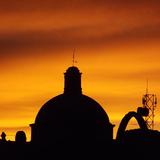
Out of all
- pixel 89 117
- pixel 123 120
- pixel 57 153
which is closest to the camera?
pixel 123 120

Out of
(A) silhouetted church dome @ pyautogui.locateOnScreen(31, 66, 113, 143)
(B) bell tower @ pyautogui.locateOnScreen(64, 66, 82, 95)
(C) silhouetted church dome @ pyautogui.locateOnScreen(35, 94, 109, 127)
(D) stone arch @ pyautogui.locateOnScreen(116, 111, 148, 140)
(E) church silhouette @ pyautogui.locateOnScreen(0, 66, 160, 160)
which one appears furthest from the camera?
(B) bell tower @ pyautogui.locateOnScreen(64, 66, 82, 95)

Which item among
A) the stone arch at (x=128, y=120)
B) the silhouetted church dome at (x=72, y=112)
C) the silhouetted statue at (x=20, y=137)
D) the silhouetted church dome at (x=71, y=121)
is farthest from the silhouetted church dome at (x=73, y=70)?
the stone arch at (x=128, y=120)

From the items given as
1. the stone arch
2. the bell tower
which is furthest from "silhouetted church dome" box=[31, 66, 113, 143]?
the stone arch

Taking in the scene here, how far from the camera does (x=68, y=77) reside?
159625 mm

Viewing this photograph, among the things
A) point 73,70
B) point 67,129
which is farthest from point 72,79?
point 67,129

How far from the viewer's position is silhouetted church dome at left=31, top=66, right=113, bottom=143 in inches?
5906

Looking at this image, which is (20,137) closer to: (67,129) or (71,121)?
→ (67,129)

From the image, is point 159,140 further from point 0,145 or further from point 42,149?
point 0,145

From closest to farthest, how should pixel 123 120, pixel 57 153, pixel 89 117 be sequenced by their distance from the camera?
pixel 123 120 → pixel 57 153 → pixel 89 117

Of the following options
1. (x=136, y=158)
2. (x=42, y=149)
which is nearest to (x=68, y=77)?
(x=42, y=149)

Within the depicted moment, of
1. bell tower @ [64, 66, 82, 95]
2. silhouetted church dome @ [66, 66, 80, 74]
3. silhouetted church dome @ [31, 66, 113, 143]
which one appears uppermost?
silhouetted church dome @ [66, 66, 80, 74]

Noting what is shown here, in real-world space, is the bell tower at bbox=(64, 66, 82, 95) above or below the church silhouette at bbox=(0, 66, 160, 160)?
above

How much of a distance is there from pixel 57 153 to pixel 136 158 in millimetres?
24992

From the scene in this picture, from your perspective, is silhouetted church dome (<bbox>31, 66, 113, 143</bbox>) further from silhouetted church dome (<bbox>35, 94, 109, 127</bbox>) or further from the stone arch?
the stone arch
